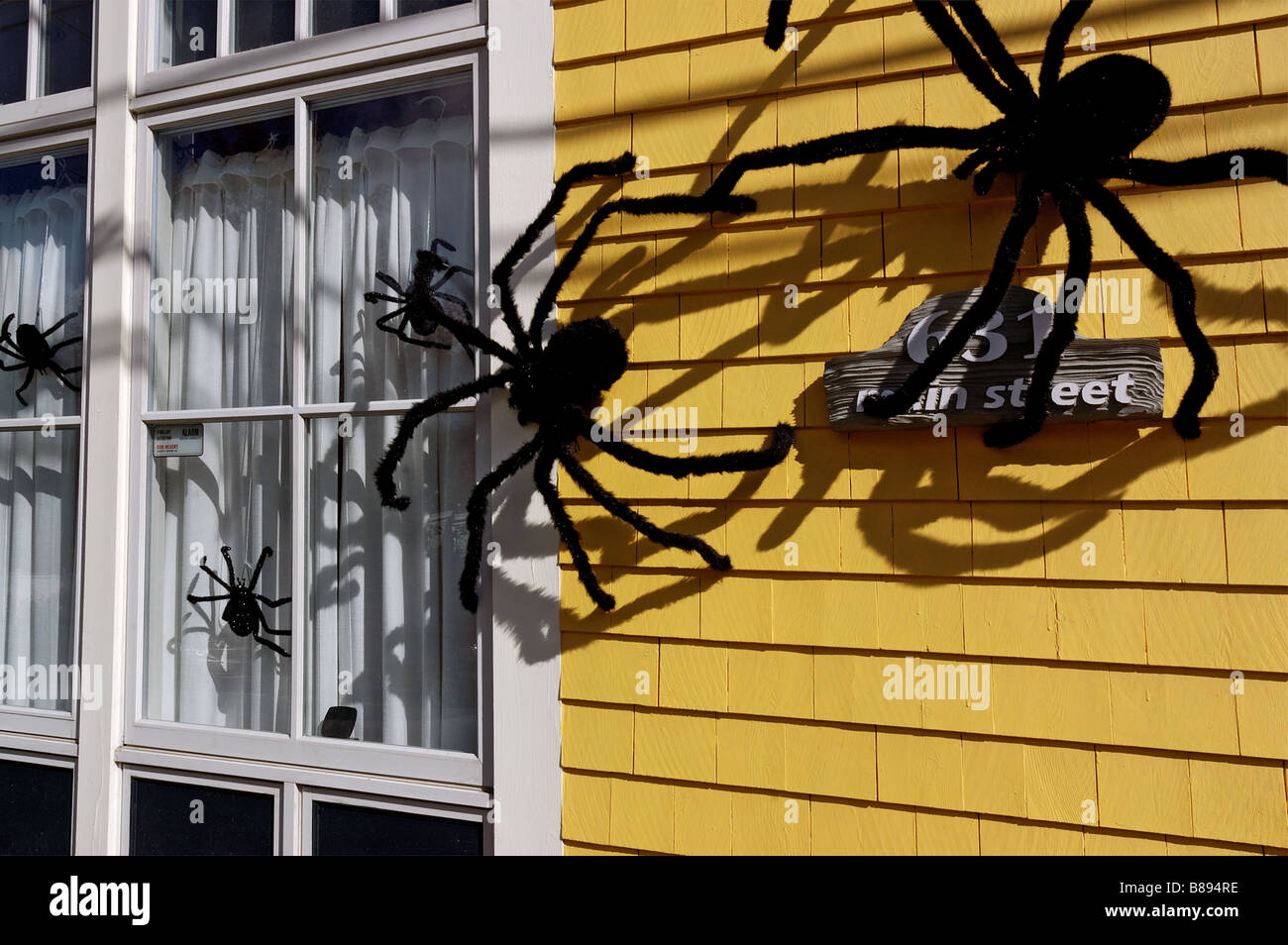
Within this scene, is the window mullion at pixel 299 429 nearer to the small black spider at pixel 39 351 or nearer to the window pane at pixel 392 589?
the window pane at pixel 392 589

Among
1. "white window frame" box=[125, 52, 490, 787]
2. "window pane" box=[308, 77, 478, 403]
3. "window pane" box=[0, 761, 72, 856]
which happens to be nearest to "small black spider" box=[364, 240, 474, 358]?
"window pane" box=[308, 77, 478, 403]

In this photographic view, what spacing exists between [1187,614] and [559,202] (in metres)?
1.87

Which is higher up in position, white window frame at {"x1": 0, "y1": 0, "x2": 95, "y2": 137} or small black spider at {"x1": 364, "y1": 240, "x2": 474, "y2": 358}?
white window frame at {"x1": 0, "y1": 0, "x2": 95, "y2": 137}

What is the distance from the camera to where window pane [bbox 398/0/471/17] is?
8.24ft

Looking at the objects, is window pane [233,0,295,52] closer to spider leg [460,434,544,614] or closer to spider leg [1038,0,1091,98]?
spider leg [460,434,544,614]

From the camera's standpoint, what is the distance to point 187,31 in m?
2.82

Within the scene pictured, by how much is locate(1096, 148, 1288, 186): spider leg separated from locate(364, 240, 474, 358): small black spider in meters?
1.75

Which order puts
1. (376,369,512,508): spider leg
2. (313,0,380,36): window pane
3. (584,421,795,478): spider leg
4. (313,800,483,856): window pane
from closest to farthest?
(584,421,795,478): spider leg → (376,369,512,508): spider leg → (313,800,483,856): window pane → (313,0,380,36): window pane

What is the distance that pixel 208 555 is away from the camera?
2.71 metres

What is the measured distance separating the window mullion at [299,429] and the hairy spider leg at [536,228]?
803 mm

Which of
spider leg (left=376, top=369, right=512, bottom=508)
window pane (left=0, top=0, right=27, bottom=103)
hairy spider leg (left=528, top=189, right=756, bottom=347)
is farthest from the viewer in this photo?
window pane (left=0, top=0, right=27, bottom=103)

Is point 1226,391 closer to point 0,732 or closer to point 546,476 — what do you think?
point 546,476
